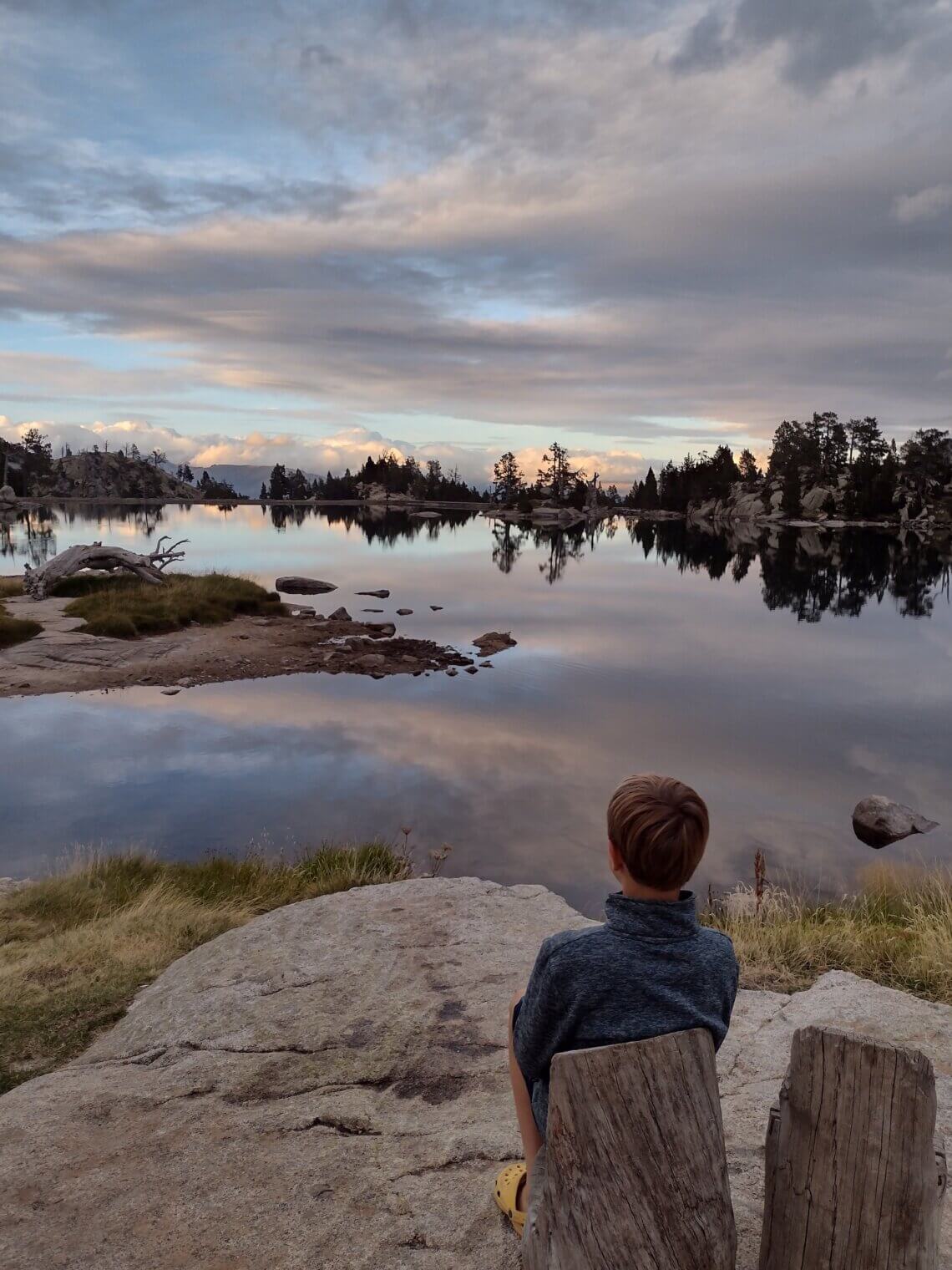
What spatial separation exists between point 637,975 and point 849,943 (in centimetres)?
568

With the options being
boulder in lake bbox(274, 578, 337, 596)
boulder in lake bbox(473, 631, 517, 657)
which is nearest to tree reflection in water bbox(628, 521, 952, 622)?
boulder in lake bbox(473, 631, 517, 657)

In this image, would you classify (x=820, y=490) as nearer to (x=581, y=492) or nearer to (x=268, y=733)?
(x=581, y=492)

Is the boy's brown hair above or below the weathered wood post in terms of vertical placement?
above

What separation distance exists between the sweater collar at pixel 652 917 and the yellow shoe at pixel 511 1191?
1866mm

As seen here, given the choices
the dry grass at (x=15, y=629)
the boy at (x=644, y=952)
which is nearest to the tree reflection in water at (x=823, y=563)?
the dry grass at (x=15, y=629)

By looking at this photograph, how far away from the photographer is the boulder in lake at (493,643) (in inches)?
1170

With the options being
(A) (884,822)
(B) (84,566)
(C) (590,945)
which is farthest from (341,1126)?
(B) (84,566)

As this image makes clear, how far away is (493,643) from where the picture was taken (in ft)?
101

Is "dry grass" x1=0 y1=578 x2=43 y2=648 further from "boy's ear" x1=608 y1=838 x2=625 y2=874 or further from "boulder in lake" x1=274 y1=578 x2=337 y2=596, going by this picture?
"boy's ear" x1=608 y1=838 x2=625 y2=874

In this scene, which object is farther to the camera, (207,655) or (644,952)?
(207,655)

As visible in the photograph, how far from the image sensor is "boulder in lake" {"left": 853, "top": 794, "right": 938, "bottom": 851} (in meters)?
14.0

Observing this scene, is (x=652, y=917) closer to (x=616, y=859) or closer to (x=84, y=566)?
(x=616, y=859)

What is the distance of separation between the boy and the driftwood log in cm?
3103

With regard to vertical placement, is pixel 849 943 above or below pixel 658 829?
below
